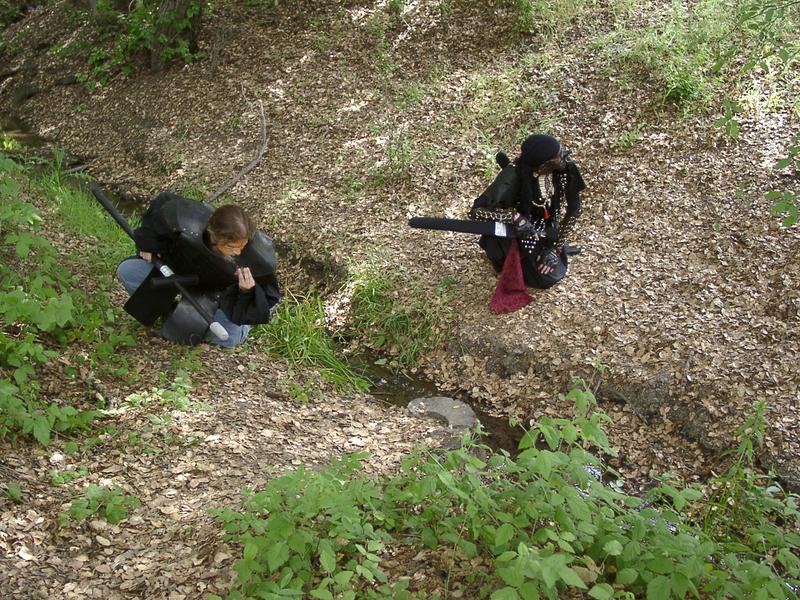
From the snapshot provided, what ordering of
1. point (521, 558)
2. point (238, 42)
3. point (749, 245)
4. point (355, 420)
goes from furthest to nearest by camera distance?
point (238, 42)
point (749, 245)
point (355, 420)
point (521, 558)

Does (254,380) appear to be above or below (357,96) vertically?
below

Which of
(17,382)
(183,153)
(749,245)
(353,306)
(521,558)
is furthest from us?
(183,153)

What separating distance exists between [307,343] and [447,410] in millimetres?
1659

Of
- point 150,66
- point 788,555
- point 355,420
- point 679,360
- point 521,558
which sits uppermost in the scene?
point 150,66

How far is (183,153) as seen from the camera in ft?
34.2

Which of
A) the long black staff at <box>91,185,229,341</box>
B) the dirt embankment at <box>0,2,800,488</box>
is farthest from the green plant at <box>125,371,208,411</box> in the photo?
the dirt embankment at <box>0,2,800,488</box>

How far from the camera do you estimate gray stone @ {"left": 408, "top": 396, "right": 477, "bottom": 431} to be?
232 inches

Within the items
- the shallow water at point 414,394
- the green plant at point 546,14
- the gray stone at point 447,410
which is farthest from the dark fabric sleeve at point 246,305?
the green plant at point 546,14

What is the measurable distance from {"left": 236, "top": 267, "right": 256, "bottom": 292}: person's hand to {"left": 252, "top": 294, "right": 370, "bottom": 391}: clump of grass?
59.7 inches

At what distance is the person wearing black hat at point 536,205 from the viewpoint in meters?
5.77

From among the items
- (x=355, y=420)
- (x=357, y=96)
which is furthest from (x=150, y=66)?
(x=355, y=420)

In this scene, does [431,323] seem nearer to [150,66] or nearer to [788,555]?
[788,555]

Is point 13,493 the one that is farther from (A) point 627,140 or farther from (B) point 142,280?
(A) point 627,140

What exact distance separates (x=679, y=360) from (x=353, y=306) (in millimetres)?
3501
